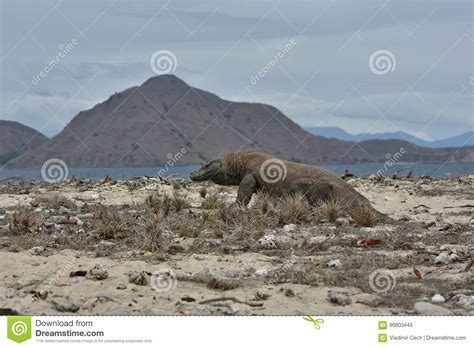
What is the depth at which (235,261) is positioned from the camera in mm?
9688

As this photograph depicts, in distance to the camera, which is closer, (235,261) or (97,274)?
(97,274)

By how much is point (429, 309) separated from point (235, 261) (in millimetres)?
3253

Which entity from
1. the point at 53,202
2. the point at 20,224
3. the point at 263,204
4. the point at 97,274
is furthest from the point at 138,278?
the point at 53,202

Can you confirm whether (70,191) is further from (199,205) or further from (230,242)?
(230,242)

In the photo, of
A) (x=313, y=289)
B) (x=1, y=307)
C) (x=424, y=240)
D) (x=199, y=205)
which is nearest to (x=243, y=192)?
(x=199, y=205)

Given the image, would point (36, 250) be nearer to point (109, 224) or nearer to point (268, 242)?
point (109, 224)

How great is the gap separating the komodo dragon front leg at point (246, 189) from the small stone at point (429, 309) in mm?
8428

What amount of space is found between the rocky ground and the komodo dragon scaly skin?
50cm

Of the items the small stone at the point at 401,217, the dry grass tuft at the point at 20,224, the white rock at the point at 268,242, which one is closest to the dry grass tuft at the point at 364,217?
the small stone at the point at 401,217

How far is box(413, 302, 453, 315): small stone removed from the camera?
7.04 meters

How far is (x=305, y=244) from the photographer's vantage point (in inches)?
424

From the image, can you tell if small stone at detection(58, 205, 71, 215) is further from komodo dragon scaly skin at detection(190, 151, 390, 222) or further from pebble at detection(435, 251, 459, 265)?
pebble at detection(435, 251, 459, 265)

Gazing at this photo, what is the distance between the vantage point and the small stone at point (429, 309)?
7039 millimetres

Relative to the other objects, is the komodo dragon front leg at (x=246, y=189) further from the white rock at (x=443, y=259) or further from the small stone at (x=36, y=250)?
the white rock at (x=443, y=259)
